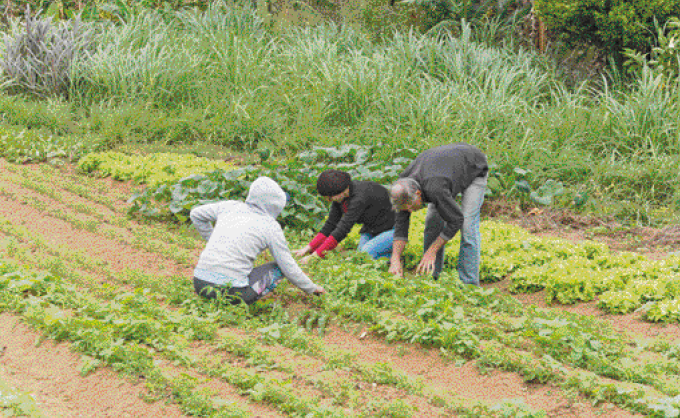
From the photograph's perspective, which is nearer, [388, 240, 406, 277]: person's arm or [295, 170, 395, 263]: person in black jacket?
[388, 240, 406, 277]: person's arm

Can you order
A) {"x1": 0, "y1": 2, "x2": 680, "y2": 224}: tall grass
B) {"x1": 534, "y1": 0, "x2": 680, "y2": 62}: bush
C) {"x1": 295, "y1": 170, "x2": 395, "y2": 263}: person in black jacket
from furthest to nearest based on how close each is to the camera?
{"x1": 534, "y1": 0, "x2": 680, "y2": 62}: bush < {"x1": 0, "y1": 2, "x2": 680, "y2": 224}: tall grass < {"x1": 295, "y1": 170, "x2": 395, "y2": 263}: person in black jacket

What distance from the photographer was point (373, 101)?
10.6 m

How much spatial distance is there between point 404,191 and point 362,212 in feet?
3.95

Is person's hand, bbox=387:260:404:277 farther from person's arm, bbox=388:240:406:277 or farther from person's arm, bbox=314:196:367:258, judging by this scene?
person's arm, bbox=314:196:367:258

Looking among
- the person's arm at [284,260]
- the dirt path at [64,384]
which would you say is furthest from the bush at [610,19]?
the dirt path at [64,384]

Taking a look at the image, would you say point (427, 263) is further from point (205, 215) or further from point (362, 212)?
point (205, 215)

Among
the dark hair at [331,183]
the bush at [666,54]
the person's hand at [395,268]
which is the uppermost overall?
the bush at [666,54]

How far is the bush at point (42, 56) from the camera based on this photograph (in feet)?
39.2

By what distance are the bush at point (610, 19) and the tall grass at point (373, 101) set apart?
0.65 meters

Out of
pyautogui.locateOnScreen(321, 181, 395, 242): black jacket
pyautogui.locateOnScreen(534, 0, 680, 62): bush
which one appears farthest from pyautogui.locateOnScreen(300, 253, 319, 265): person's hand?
pyautogui.locateOnScreen(534, 0, 680, 62): bush

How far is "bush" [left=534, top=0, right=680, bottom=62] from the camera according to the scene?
10648 millimetres

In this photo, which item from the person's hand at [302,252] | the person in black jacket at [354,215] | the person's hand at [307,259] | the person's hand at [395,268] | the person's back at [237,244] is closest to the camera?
the person's back at [237,244]

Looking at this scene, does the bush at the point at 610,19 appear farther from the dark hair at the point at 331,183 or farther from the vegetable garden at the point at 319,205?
the dark hair at the point at 331,183

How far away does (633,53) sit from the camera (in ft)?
35.6
